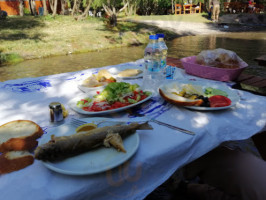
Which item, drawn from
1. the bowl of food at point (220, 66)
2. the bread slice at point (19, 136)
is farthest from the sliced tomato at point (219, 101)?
the bread slice at point (19, 136)

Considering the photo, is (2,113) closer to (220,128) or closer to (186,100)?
(186,100)

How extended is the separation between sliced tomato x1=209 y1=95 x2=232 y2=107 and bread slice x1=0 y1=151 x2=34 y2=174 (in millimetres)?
1209

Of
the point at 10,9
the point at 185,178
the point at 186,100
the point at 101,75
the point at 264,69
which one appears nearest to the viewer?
the point at 186,100

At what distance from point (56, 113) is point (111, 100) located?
41cm

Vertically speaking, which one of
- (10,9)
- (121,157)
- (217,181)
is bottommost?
(217,181)

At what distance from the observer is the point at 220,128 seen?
1437mm

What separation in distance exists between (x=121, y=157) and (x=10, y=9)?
26.7 meters

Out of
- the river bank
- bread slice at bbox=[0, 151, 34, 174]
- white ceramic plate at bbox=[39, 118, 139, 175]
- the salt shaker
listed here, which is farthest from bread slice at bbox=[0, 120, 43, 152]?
the river bank

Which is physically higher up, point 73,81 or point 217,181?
point 73,81

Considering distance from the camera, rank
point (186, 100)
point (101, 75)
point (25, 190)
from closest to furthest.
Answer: point (25, 190), point (186, 100), point (101, 75)

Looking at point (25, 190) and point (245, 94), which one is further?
point (245, 94)

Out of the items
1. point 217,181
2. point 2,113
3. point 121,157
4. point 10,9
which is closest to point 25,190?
point 121,157

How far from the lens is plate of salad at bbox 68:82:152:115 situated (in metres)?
1.61

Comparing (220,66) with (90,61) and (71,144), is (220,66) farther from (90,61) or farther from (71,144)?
(90,61)
